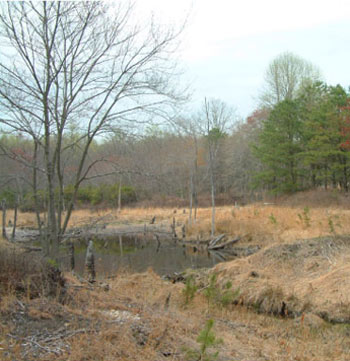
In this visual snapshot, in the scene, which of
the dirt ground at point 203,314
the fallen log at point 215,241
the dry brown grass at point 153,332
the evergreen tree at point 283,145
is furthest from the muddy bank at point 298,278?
the evergreen tree at point 283,145

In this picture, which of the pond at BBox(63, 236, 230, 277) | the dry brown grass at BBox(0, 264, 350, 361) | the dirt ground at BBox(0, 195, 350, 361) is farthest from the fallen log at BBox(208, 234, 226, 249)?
the dry brown grass at BBox(0, 264, 350, 361)

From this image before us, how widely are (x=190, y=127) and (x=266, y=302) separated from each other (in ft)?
15.3

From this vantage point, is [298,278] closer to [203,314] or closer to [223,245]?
[203,314]

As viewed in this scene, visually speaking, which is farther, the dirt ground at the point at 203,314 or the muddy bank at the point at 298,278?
the muddy bank at the point at 298,278

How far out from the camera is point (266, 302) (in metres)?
9.78

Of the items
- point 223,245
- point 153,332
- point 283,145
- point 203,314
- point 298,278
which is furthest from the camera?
point 283,145

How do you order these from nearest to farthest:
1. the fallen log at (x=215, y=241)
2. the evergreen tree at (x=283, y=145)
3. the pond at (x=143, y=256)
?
the pond at (x=143, y=256)
the fallen log at (x=215, y=241)
the evergreen tree at (x=283, y=145)

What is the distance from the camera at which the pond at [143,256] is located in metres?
15.8

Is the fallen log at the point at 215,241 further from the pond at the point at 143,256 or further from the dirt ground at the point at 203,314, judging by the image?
the dirt ground at the point at 203,314

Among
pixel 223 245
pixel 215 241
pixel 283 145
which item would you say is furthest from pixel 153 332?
pixel 283 145

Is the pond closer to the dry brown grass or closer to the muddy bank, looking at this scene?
the muddy bank

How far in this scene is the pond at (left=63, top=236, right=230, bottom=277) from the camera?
15.8 meters

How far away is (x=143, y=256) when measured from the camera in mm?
19047

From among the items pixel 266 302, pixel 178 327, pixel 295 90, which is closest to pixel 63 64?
pixel 178 327
